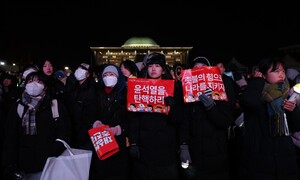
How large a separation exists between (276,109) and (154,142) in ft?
4.81

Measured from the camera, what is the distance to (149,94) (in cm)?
339

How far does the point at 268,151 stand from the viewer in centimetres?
296

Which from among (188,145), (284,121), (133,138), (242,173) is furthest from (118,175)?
(284,121)

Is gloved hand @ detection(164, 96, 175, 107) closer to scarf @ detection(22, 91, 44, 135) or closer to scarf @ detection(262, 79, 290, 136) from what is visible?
scarf @ detection(262, 79, 290, 136)

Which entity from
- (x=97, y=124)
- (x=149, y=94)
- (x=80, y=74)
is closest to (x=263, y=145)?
(x=149, y=94)

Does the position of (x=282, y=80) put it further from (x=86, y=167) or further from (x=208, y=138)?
(x=86, y=167)

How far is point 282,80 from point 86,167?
2440mm

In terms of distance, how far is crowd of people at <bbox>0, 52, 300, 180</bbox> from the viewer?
295 cm

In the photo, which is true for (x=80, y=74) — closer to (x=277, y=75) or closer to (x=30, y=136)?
(x=30, y=136)

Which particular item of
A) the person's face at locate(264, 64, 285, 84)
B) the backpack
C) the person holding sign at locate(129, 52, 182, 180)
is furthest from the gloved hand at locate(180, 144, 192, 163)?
the backpack

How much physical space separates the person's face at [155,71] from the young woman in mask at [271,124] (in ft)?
3.57

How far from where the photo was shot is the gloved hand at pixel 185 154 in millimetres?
3279

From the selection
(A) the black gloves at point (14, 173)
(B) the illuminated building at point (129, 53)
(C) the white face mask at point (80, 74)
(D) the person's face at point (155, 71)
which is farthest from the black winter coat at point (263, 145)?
(B) the illuminated building at point (129, 53)

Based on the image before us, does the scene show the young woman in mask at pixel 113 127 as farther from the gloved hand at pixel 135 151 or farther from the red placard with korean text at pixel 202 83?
the red placard with korean text at pixel 202 83
